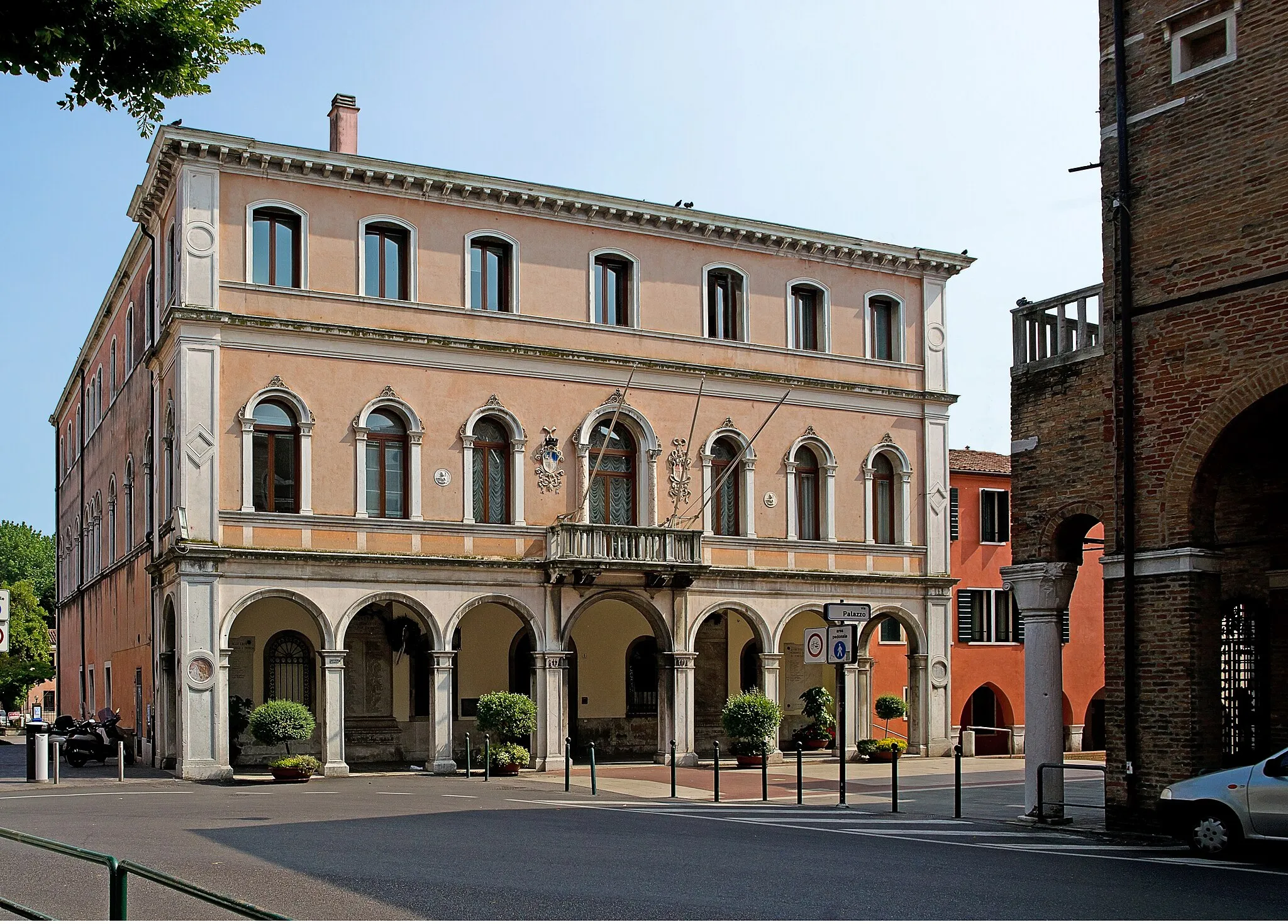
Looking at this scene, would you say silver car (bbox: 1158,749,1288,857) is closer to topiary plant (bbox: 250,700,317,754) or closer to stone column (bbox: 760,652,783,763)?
topiary plant (bbox: 250,700,317,754)

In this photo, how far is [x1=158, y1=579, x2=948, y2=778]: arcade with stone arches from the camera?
99.1 ft

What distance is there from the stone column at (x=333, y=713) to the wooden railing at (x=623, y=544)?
5170 mm

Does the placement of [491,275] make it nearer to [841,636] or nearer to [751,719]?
[751,719]

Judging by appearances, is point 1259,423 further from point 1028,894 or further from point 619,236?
point 619,236

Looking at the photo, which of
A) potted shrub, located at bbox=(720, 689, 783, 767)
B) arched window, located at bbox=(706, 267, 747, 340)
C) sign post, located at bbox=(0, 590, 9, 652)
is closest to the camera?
sign post, located at bbox=(0, 590, 9, 652)

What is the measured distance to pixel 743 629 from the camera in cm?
3844

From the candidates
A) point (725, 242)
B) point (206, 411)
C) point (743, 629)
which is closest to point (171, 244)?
point (206, 411)

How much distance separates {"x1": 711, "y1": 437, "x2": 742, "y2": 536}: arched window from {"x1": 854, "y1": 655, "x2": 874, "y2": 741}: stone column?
539cm

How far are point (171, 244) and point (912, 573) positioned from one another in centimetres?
1933

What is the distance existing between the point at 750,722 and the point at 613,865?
18365 millimetres

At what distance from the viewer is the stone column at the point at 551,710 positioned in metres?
32.1

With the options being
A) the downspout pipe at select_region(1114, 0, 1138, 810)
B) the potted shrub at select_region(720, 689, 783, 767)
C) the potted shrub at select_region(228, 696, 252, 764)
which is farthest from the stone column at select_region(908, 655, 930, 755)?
the downspout pipe at select_region(1114, 0, 1138, 810)

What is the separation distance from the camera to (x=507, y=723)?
3073cm

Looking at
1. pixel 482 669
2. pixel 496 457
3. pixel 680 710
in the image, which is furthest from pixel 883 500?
pixel 482 669
